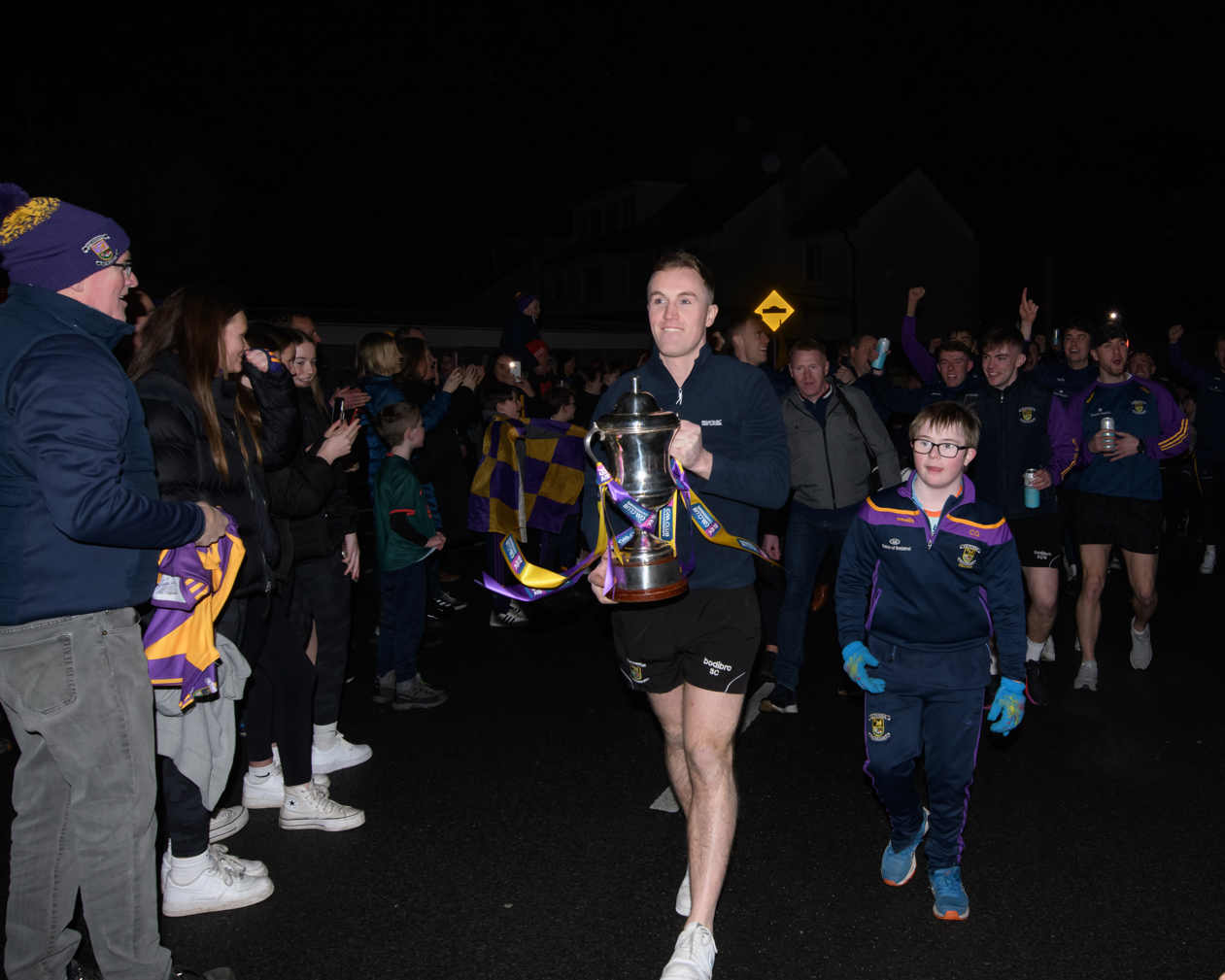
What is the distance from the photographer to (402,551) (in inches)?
225

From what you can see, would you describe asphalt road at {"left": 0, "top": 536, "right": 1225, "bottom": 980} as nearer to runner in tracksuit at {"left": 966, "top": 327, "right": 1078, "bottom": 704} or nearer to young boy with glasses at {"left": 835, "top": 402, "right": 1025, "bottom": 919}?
young boy with glasses at {"left": 835, "top": 402, "right": 1025, "bottom": 919}

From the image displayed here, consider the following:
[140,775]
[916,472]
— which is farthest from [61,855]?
[916,472]

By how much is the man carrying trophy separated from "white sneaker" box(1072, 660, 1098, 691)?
372 centimetres

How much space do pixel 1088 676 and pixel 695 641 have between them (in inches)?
157

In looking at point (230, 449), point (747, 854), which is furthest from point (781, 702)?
point (230, 449)

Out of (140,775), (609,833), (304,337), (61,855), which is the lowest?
(609,833)

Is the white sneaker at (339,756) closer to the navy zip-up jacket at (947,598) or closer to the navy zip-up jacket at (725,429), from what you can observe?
the navy zip-up jacket at (725,429)

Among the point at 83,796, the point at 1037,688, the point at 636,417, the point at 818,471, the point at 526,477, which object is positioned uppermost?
the point at 636,417

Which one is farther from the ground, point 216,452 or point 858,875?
point 216,452

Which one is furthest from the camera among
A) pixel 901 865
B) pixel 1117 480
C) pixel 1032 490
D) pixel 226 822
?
pixel 1117 480

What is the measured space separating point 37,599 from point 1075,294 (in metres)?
52.3

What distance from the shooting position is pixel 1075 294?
46.8 meters

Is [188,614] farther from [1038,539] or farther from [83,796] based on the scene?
[1038,539]

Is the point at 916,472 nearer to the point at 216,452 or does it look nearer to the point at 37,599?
the point at 216,452
